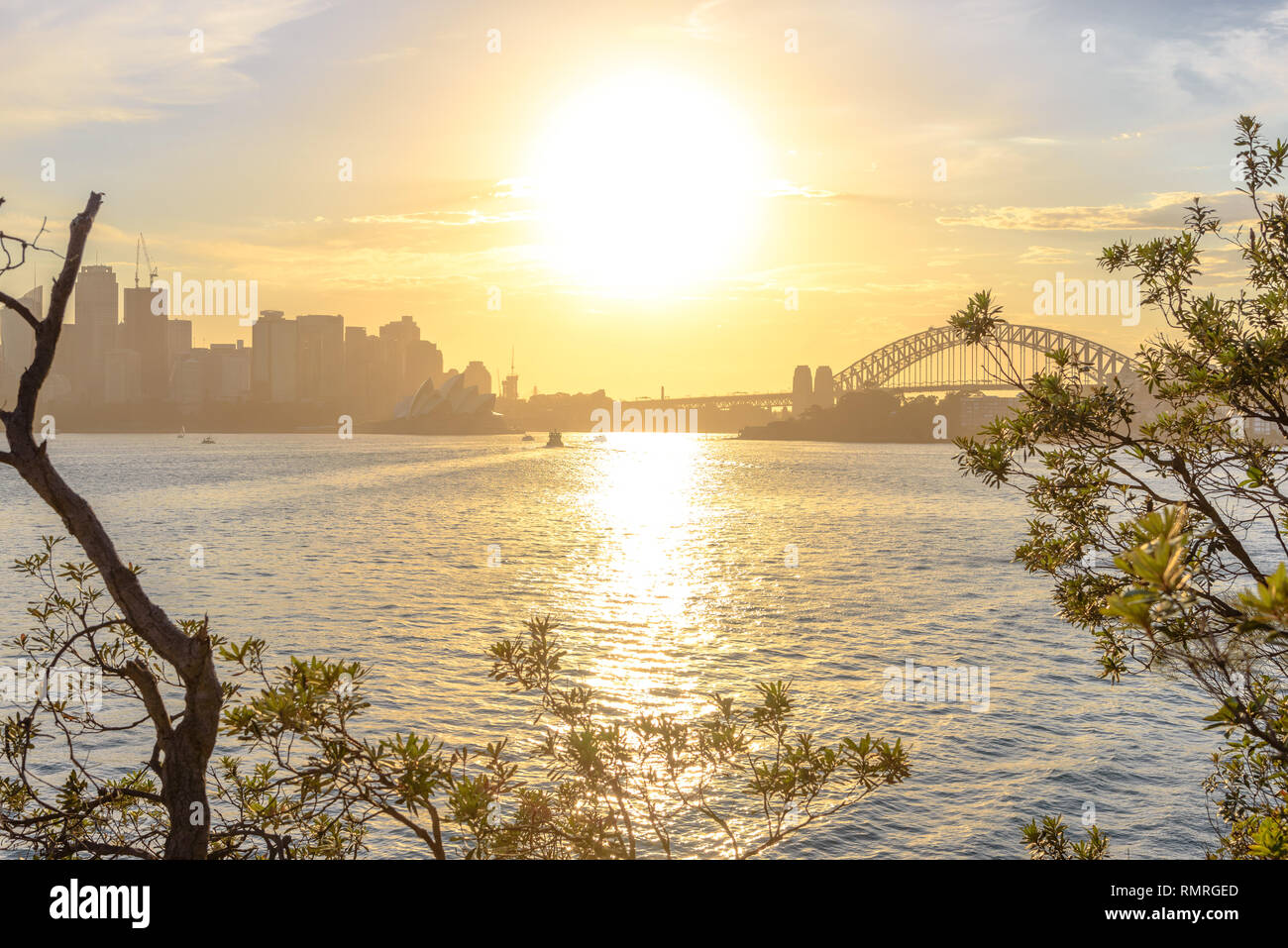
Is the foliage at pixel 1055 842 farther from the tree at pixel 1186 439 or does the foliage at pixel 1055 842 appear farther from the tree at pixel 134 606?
the tree at pixel 134 606

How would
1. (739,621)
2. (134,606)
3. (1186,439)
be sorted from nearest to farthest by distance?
(134,606) → (1186,439) → (739,621)

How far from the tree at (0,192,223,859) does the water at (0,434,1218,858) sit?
9.76 meters

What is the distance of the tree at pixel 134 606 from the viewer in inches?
152

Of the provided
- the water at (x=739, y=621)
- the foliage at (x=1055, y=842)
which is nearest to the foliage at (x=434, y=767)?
the foliage at (x=1055, y=842)

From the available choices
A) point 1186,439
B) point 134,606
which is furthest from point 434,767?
point 1186,439

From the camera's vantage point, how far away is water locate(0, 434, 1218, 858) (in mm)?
15820

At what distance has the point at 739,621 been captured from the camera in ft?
99.2

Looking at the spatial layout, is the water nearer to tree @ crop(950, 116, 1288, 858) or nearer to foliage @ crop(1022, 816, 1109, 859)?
foliage @ crop(1022, 816, 1109, 859)

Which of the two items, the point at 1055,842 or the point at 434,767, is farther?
the point at 1055,842

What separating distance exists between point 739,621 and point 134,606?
89.7 ft

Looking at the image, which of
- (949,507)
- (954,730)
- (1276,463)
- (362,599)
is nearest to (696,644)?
(954,730)

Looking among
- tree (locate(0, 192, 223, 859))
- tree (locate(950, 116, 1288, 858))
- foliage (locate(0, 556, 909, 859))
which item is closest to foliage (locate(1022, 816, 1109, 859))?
tree (locate(950, 116, 1288, 858))

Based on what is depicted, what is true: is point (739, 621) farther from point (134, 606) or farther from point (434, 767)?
point (134, 606)

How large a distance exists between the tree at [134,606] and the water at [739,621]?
9758mm
